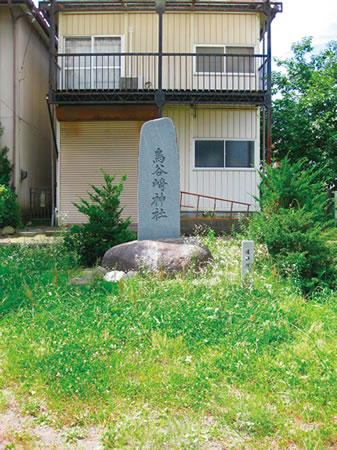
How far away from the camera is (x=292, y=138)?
A: 18141mm

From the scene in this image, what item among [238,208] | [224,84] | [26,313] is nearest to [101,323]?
[26,313]

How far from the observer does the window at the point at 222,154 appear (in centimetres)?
1462

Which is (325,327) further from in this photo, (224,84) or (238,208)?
(224,84)

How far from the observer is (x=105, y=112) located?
13.8 metres

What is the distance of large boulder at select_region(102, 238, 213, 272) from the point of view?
6391 millimetres

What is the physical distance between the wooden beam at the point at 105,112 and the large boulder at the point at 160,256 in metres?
7.78

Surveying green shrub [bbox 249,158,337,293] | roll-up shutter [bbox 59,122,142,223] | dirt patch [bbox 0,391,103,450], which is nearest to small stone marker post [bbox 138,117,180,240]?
green shrub [bbox 249,158,337,293]

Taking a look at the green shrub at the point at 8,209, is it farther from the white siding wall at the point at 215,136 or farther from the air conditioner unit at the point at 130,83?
the white siding wall at the point at 215,136

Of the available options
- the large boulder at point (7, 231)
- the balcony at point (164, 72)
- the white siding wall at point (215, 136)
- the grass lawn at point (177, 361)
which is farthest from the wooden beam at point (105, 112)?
the grass lawn at point (177, 361)

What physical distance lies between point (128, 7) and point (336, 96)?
915 centimetres

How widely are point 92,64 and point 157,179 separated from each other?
8532 mm

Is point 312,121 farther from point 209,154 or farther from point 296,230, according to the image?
point 296,230

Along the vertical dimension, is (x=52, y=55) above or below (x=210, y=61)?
below

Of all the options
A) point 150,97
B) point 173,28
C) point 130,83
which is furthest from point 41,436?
point 173,28
